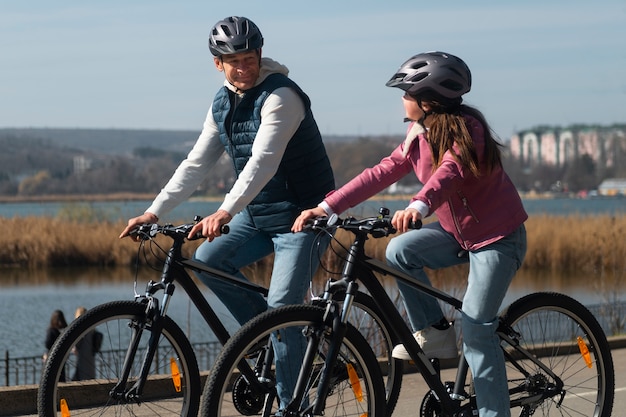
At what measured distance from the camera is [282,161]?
514cm

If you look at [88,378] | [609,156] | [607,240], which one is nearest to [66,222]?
[607,240]

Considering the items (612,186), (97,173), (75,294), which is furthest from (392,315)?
(97,173)

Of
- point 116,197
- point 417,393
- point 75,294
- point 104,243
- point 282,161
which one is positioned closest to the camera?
point 282,161

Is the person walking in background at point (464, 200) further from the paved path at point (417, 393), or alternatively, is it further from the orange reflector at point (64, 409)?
the paved path at point (417, 393)

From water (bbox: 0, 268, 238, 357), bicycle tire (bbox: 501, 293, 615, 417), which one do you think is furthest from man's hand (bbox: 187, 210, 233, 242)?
Result: water (bbox: 0, 268, 238, 357)

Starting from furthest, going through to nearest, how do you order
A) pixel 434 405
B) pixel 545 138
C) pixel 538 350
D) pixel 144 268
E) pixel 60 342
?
1. pixel 545 138
2. pixel 144 268
3. pixel 538 350
4. pixel 434 405
5. pixel 60 342

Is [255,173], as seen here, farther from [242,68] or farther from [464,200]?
[464,200]

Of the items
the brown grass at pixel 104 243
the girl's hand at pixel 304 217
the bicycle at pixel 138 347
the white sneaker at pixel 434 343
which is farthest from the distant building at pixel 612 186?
the girl's hand at pixel 304 217

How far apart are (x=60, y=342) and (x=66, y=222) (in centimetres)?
3583

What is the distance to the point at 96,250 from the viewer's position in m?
37.3

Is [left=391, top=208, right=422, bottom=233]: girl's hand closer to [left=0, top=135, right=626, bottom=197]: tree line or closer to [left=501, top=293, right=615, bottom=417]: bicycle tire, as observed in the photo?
[left=501, top=293, right=615, bottom=417]: bicycle tire

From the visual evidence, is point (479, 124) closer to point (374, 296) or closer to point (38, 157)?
point (374, 296)

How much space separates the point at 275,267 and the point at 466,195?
84 centimetres

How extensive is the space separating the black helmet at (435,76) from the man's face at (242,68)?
606 millimetres
